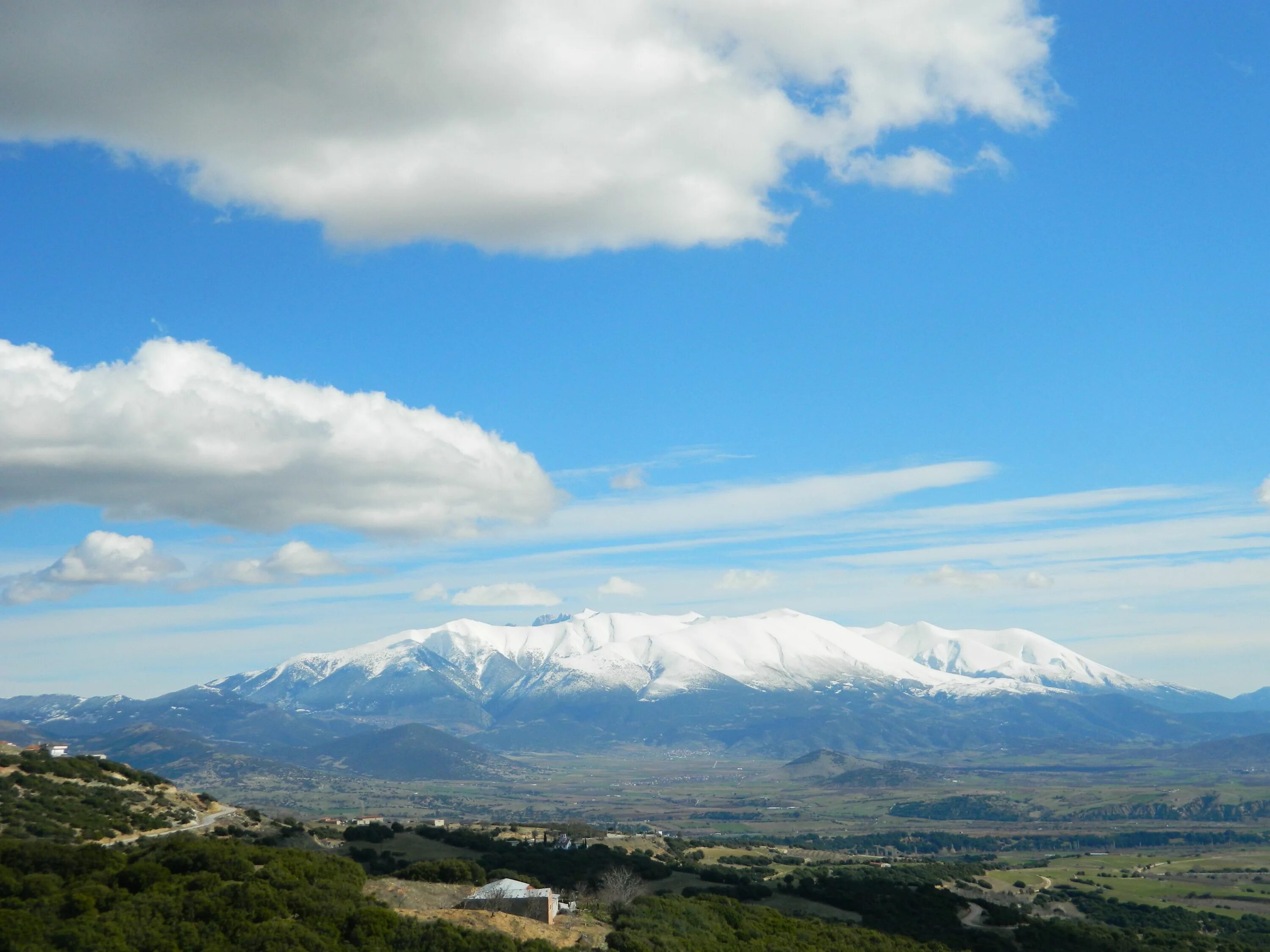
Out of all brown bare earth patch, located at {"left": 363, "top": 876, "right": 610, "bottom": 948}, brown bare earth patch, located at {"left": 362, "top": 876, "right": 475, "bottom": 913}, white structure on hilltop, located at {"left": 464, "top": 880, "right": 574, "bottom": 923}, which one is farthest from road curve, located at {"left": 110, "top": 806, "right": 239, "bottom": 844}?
white structure on hilltop, located at {"left": 464, "top": 880, "right": 574, "bottom": 923}

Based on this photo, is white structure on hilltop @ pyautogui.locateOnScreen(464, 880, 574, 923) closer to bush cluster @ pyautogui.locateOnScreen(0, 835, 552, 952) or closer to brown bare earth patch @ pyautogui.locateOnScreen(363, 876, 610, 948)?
brown bare earth patch @ pyautogui.locateOnScreen(363, 876, 610, 948)

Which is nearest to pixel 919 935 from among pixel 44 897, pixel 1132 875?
pixel 44 897

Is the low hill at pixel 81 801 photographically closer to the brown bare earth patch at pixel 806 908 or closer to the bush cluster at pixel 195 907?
the bush cluster at pixel 195 907

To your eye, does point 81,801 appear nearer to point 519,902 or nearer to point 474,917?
point 519,902

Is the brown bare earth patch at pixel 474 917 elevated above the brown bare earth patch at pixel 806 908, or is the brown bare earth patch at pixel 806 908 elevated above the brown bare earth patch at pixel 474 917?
the brown bare earth patch at pixel 474 917

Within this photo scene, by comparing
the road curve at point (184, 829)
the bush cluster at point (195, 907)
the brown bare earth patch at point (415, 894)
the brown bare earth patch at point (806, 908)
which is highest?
the bush cluster at point (195, 907)

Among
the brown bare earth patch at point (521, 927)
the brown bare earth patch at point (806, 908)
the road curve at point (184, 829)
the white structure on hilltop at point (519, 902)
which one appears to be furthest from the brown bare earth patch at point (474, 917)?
the brown bare earth patch at point (806, 908)

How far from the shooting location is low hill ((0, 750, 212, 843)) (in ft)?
226

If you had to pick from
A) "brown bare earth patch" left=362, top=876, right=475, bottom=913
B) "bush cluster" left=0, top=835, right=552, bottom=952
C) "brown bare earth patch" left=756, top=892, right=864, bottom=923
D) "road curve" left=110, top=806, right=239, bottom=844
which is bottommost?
"brown bare earth patch" left=756, top=892, right=864, bottom=923

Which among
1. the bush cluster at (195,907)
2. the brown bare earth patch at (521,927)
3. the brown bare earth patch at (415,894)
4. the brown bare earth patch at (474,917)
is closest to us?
the bush cluster at (195,907)

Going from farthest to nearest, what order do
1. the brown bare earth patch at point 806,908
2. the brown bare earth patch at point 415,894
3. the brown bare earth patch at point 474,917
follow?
the brown bare earth patch at point 806,908 < the brown bare earth patch at point 415,894 < the brown bare earth patch at point 474,917

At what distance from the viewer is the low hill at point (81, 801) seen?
68.8m

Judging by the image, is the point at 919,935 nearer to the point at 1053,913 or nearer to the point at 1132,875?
the point at 1053,913

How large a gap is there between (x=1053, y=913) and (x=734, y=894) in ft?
142
